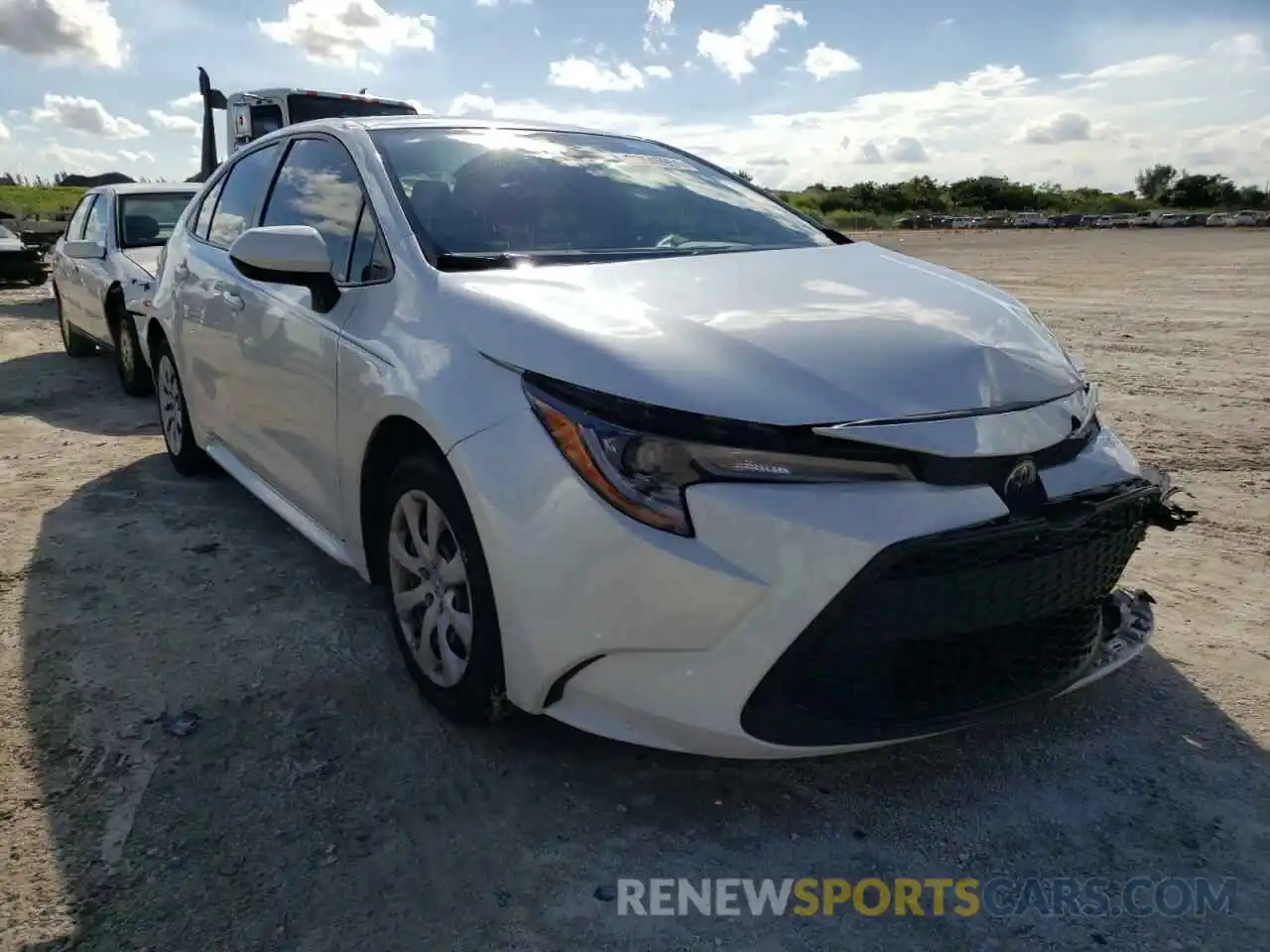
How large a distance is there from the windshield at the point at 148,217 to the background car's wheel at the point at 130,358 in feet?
2.20

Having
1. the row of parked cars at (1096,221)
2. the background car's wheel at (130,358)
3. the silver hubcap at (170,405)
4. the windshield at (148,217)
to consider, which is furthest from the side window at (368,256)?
the row of parked cars at (1096,221)

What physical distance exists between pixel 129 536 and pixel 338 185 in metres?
1.89

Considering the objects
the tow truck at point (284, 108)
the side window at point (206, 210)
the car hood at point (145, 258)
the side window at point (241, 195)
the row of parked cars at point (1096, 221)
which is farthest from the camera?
the row of parked cars at point (1096, 221)

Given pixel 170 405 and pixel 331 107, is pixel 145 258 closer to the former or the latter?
pixel 170 405

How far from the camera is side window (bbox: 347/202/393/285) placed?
286 cm

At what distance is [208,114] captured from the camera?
13.1 meters

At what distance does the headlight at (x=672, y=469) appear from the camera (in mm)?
1998

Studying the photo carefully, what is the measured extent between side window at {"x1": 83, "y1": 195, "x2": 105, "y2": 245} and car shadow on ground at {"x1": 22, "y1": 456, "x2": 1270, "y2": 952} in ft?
19.3

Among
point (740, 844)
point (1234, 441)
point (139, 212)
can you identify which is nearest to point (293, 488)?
point (740, 844)

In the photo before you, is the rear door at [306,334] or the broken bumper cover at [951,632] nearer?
the broken bumper cover at [951,632]

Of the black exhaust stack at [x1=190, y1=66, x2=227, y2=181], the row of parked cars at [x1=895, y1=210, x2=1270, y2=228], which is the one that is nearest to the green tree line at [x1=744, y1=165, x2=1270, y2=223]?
the row of parked cars at [x1=895, y1=210, x2=1270, y2=228]

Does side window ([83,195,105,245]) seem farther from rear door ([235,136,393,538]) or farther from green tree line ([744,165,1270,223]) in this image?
green tree line ([744,165,1270,223])

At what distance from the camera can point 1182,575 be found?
3.64 m

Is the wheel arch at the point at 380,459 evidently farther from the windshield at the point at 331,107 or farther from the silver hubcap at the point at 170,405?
the windshield at the point at 331,107
